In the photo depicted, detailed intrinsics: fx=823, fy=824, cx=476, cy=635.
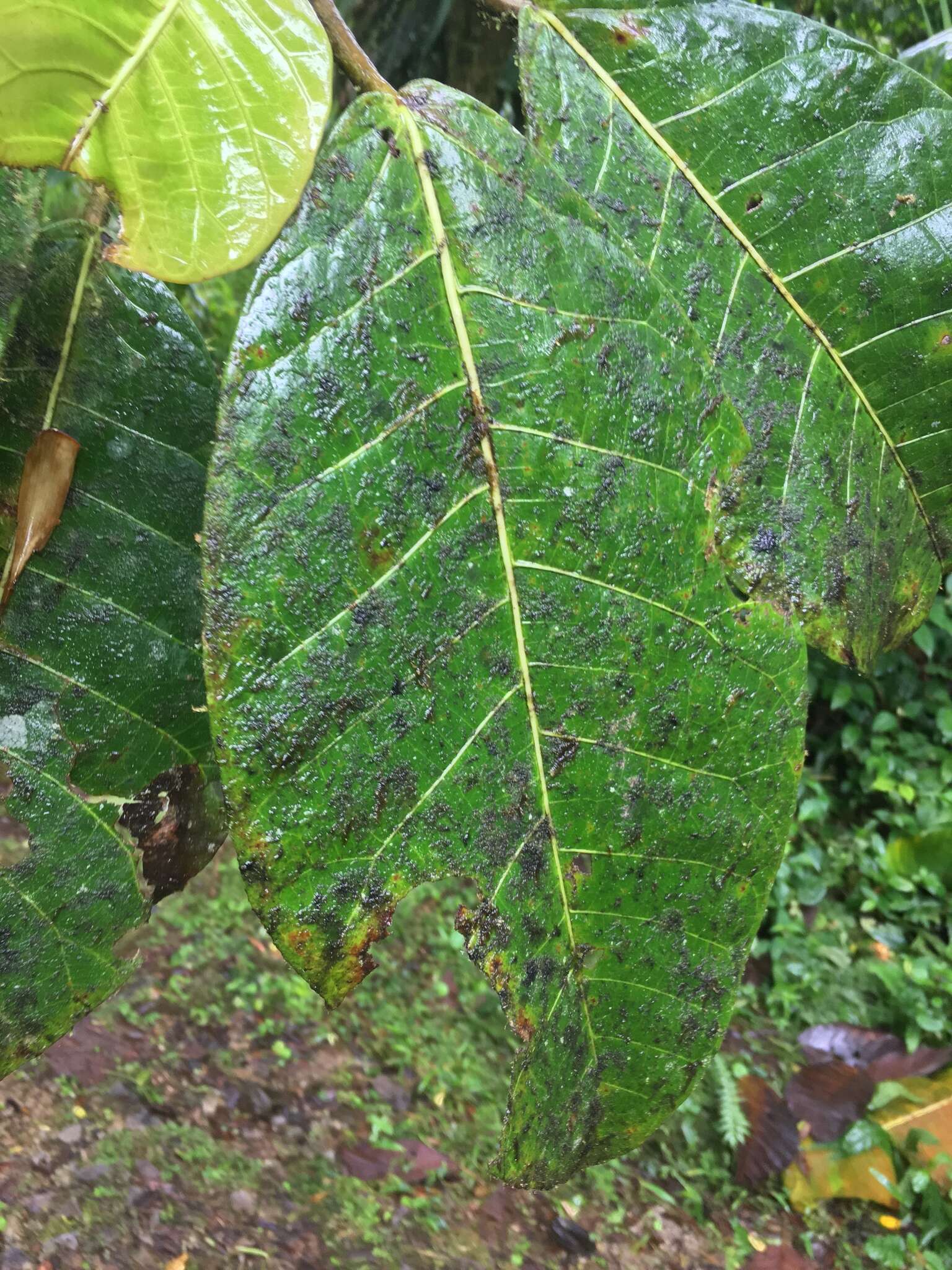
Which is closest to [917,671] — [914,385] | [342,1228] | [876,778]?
[876,778]

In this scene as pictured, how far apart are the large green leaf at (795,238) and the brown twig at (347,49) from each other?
142mm

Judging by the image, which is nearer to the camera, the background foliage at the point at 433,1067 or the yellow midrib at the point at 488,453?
the yellow midrib at the point at 488,453

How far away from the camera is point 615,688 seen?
1.67 feet

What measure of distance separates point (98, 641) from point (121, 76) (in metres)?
0.38

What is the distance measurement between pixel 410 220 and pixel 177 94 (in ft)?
0.45

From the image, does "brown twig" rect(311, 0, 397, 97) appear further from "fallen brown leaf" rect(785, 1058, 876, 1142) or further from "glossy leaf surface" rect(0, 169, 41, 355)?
"fallen brown leaf" rect(785, 1058, 876, 1142)

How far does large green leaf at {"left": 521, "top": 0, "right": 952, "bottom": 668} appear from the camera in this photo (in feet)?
1.89

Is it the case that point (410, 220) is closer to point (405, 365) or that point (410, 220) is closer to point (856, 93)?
point (405, 365)

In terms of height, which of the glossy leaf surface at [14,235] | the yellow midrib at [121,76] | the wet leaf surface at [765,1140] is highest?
the yellow midrib at [121,76]

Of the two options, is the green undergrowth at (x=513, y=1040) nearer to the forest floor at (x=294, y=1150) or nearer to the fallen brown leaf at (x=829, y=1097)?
the forest floor at (x=294, y=1150)

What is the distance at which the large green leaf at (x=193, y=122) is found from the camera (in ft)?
1.42

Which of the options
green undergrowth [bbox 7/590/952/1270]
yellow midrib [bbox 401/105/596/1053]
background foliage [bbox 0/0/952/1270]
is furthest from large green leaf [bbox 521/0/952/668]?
green undergrowth [bbox 7/590/952/1270]

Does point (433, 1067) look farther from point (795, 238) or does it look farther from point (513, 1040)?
point (795, 238)

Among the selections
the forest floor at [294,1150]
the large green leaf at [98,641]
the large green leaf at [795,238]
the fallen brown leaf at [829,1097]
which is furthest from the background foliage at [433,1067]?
the large green leaf at [98,641]
